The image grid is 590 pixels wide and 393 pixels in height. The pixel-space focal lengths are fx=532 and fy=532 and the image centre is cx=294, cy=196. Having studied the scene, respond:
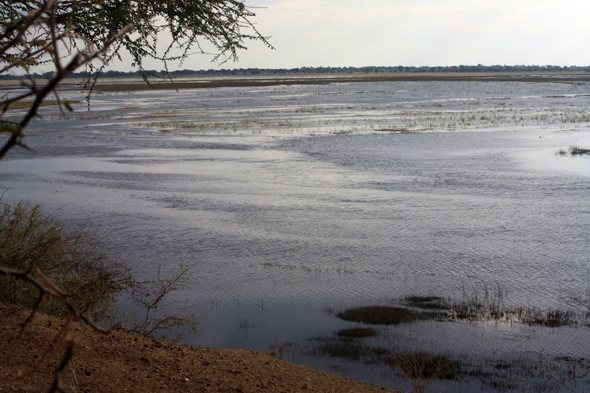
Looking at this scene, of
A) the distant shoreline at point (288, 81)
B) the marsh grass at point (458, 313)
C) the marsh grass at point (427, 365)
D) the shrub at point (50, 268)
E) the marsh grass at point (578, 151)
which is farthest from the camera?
the distant shoreline at point (288, 81)

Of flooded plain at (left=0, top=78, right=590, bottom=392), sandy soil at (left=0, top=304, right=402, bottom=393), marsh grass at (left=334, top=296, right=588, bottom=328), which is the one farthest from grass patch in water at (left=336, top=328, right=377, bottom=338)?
sandy soil at (left=0, top=304, right=402, bottom=393)

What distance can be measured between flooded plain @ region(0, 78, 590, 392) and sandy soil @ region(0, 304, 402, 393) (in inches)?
51.5

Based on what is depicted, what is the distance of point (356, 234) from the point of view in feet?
37.5

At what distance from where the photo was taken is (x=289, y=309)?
8383 mm

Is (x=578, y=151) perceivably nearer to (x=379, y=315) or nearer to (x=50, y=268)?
(x=379, y=315)

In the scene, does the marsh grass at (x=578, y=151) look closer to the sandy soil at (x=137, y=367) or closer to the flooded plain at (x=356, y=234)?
the flooded plain at (x=356, y=234)

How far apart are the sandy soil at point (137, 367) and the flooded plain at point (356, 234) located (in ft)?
4.29

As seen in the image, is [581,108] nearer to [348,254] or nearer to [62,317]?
[348,254]

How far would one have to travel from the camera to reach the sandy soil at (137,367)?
4.58 meters

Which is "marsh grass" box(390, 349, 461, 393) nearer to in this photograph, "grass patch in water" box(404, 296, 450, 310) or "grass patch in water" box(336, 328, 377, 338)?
"grass patch in water" box(336, 328, 377, 338)

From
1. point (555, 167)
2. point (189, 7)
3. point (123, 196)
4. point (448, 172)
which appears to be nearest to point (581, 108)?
point (555, 167)

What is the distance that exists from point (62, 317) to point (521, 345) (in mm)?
6007

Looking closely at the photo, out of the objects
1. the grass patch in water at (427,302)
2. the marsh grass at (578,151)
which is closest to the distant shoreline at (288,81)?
the marsh grass at (578,151)

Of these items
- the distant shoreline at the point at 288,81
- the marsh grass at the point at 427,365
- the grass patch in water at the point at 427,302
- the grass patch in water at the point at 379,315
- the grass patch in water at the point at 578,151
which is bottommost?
the marsh grass at the point at 427,365
